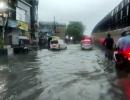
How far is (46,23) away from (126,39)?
128m

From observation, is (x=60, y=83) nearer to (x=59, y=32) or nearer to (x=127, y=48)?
(x=127, y=48)

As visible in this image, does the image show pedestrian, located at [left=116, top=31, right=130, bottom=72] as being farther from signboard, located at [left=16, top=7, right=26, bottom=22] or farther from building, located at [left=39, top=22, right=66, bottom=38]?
building, located at [left=39, top=22, right=66, bottom=38]

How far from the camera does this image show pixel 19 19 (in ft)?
236

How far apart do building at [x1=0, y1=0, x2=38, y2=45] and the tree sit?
230 ft

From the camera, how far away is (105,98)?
1159cm

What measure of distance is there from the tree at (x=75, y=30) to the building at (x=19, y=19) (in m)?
70.0

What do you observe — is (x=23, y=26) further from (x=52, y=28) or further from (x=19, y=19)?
(x=52, y=28)

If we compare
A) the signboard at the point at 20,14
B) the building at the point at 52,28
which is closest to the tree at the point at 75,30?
the building at the point at 52,28

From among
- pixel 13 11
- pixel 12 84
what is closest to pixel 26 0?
pixel 13 11

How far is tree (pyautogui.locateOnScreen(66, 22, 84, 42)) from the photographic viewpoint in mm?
161750

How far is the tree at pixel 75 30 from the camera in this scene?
6368 inches

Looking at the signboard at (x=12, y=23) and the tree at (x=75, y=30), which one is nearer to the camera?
the signboard at (x=12, y=23)

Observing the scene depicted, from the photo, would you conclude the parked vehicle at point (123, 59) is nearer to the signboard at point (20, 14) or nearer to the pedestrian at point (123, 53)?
the pedestrian at point (123, 53)

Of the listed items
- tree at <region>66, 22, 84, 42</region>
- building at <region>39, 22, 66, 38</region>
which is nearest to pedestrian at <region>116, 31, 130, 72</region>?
building at <region>39, 22, 66, 38</region>
